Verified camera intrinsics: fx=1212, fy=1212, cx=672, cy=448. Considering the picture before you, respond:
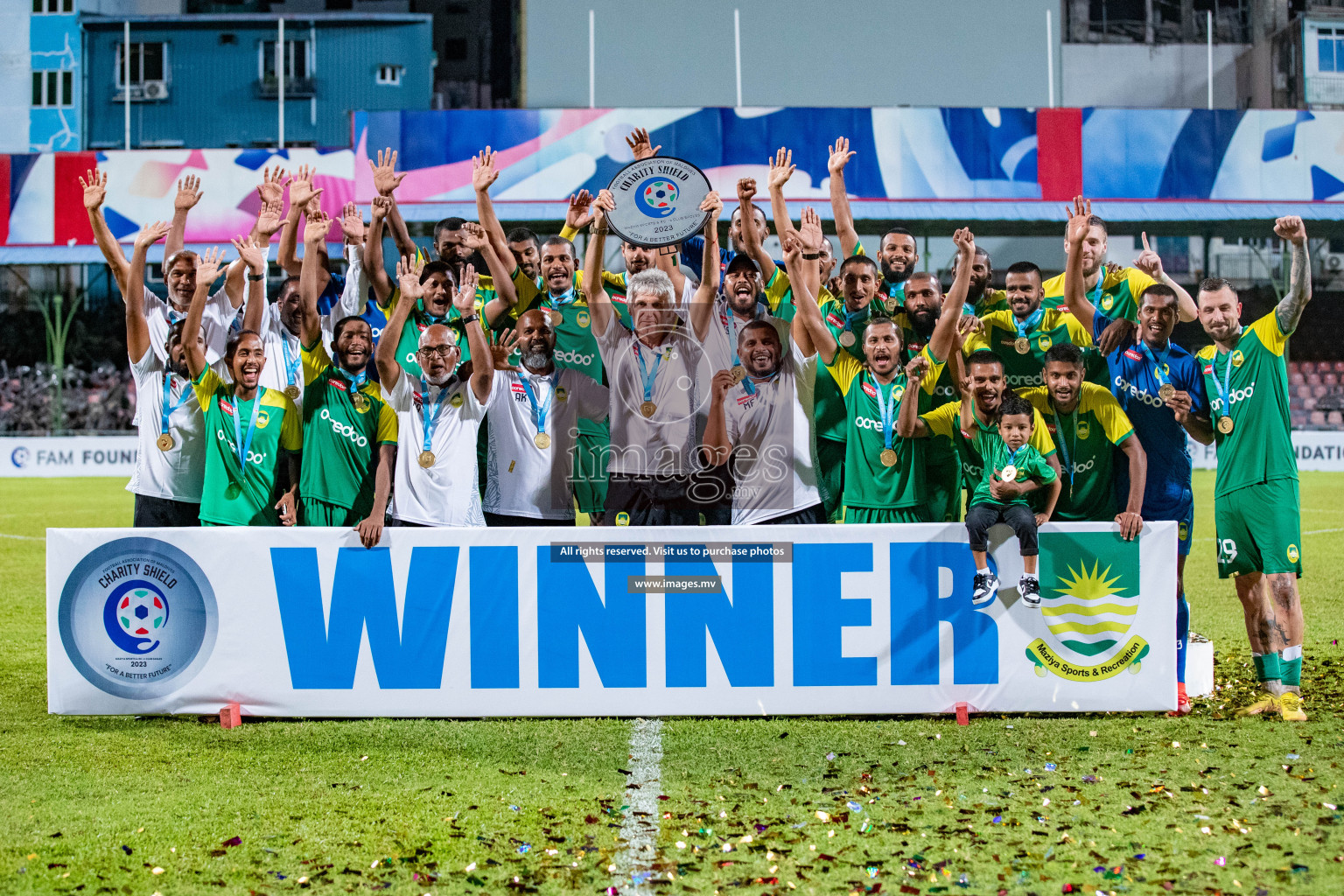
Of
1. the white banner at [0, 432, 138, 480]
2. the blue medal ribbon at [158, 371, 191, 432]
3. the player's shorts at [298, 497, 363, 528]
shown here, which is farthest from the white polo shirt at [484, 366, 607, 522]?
the white banner at [0, 432, 138, 480]

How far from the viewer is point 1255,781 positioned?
4.89m

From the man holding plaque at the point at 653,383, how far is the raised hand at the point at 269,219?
2.01 m

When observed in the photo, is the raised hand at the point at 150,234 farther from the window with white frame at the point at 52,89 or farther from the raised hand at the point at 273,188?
the window with white frame at the point at 52,89

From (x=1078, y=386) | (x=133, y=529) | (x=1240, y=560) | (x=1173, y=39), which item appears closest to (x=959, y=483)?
(x=1078, y=386)

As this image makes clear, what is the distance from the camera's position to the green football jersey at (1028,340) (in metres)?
6.89

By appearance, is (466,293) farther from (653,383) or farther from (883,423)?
(883,423)

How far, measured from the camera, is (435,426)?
653 centimetres

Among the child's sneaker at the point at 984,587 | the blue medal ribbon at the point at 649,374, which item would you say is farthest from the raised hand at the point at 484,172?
the child's sneaker at the point at 984,587

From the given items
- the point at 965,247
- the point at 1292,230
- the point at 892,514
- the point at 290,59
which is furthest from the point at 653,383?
the point at 290,59

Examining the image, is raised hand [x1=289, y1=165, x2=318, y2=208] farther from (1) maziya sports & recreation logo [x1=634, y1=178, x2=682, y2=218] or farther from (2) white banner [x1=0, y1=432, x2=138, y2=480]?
(2) white banner [x1=0, y1=432, x2=138, y2=480]

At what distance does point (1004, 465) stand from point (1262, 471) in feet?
4.86

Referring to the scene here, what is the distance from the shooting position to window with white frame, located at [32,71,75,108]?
44.3 m

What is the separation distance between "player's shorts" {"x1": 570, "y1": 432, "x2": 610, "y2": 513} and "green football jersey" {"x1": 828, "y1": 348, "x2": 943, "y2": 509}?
1.36 meters

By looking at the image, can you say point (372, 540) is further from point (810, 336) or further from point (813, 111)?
point (813, 111)
